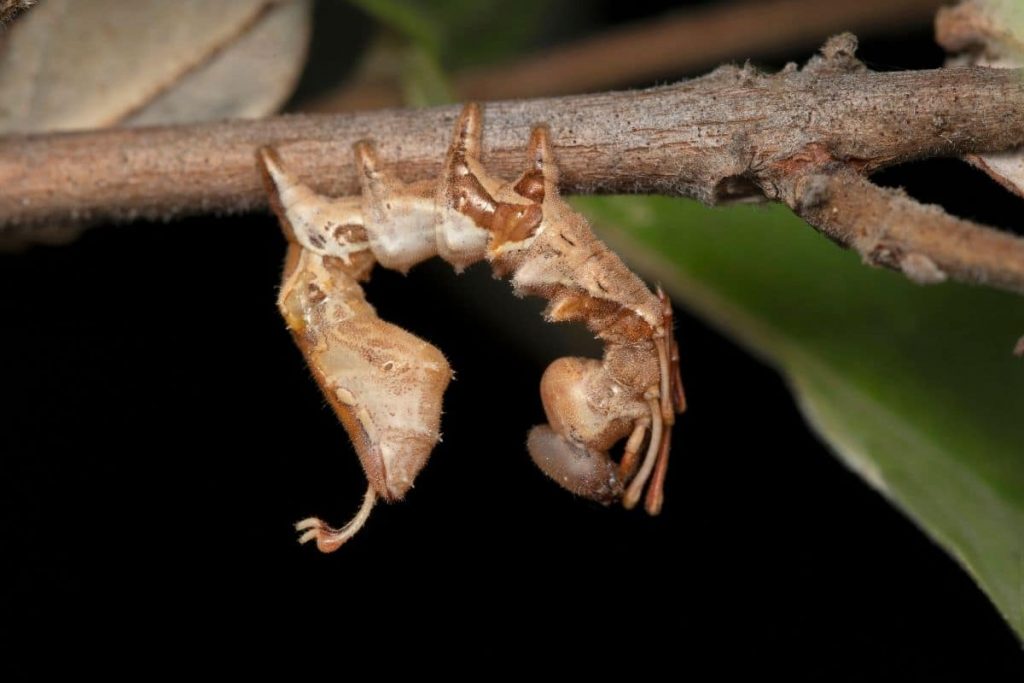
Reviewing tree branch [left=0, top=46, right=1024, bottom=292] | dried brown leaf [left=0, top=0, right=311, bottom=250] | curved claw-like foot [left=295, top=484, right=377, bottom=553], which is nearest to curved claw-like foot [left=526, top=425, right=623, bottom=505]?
curved claw-like foot [left=295, top=484, right=377, bottom=553]

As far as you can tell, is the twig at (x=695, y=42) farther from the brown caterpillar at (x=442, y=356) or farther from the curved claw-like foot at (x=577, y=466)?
the curved claw-like foot at (x=577, y=466)

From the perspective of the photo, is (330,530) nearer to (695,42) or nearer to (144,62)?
(144,62)

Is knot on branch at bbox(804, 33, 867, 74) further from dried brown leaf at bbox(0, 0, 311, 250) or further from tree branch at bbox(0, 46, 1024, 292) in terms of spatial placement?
dried brown leaf at bbox(0, 0, 311, 250)

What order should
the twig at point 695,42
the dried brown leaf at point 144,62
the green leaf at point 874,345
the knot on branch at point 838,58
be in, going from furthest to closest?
the twig at point 695,42 → the dried brown leaf at point 144,62 → the green leaf at point 874,345 → the knot on branch at point 838,58

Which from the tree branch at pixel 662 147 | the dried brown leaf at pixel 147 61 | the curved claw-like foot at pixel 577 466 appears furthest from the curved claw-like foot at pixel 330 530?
the dried brown leaf at pixel 147 61

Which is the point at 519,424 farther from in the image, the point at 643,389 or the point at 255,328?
the point at 643,389

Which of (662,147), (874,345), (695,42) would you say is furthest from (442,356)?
→ (695,42)
